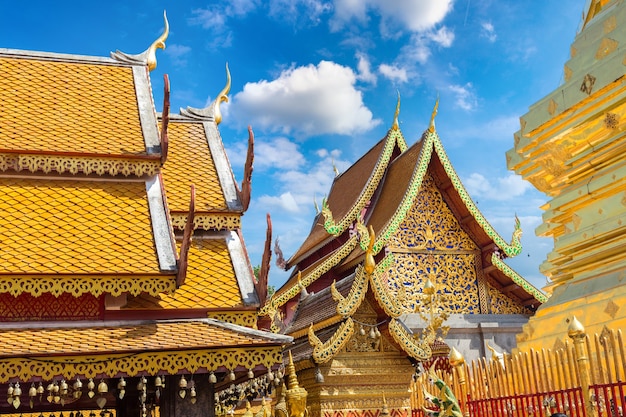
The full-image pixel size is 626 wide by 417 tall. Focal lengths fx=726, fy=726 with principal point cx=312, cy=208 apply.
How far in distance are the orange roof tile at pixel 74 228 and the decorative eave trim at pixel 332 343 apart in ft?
7.27

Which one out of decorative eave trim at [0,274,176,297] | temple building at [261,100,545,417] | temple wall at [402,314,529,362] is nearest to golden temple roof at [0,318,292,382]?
decorative eave trim at [0,274,176,297]

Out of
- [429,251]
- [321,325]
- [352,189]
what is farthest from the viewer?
[352,189]

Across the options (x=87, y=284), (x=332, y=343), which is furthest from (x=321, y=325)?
(x=87, y=284)

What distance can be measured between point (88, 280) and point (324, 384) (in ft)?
10.2

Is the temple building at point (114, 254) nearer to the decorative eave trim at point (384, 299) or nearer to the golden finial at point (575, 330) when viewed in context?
the decorative eave trim at point (384, 299)

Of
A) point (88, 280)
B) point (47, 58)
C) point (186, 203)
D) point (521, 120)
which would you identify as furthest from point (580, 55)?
point (47, 58)

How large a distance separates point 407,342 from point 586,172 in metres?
2.94

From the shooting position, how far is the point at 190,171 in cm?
830

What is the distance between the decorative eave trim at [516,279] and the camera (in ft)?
46.6

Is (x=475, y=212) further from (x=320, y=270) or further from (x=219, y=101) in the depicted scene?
(x=219, y=101)

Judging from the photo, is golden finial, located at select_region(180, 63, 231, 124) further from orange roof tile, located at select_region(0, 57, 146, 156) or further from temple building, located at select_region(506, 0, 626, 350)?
temple building, located at select_region(506, 0, 626, 350)

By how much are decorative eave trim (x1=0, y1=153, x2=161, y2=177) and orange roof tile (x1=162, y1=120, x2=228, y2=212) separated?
1.80 feet

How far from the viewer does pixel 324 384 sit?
315 inches

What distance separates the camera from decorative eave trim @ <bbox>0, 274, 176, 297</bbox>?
5.89 metres
